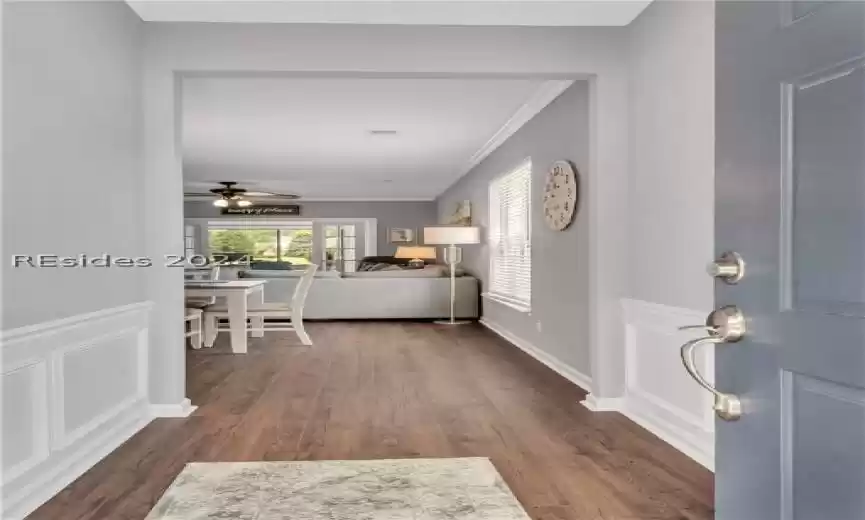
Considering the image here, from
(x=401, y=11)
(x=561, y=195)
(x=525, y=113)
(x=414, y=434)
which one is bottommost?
(x=414, y=434)

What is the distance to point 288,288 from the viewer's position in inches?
393

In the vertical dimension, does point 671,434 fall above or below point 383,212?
below

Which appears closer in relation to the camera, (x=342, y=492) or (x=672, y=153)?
(x=342, y=492)

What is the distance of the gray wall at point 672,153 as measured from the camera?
3.18m

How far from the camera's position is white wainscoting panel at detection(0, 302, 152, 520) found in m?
2.50

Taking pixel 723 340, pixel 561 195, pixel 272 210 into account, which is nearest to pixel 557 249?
pixel 561 195

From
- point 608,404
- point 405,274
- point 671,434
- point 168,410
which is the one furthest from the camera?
point 405,274

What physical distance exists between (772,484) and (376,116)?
5.71 meters

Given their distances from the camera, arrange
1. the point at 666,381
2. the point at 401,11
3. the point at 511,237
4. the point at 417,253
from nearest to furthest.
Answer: the point at 666,381
the point at 401,11
the point at 511,237
the point at 417,253

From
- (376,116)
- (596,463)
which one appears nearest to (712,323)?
(596,463)

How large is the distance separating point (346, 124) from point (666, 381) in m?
4.28

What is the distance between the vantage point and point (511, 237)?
7789 mm

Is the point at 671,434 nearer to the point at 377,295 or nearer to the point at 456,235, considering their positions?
the point at 456,235

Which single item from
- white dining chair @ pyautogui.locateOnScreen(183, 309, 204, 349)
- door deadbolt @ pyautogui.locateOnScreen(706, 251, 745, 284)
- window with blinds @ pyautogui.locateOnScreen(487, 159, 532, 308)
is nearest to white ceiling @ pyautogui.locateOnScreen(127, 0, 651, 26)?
window with blinds @ pyautogui.locateOnScreen(487, 159, 532, 308)
